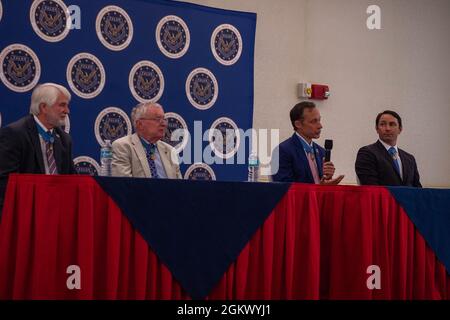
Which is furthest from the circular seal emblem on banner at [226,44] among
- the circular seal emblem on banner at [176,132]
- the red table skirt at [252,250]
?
the red table skirt at [252,250]

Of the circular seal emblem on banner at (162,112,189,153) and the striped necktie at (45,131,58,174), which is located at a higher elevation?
the circular seal emblem on banner at (162,112,189,153)

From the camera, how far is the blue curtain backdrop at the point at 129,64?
4809 mm

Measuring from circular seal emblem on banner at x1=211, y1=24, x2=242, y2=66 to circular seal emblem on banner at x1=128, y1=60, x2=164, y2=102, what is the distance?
2.09 feet

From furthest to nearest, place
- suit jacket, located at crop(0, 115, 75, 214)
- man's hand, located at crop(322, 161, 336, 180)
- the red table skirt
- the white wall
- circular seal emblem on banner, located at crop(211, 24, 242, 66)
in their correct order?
the white wall, circular seal emblem on banner, located at crop(211, 24, 242, 66), man's hand, located at crop(322, 161, 336, 180), suit jacket, located at crop(0, 115, 75, 214), the red table skirt

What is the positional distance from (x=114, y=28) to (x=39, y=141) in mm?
1934

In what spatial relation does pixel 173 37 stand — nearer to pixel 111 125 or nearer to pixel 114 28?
pixel 114 28

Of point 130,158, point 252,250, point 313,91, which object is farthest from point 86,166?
point 313,91

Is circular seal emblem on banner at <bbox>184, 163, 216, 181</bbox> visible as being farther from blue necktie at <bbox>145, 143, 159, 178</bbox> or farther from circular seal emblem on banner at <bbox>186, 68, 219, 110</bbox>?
blue necktie at <bbox>145, 143, 159, 178</bbox>

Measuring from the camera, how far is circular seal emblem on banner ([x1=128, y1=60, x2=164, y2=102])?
17.6 feet

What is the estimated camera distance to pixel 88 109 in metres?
5.12

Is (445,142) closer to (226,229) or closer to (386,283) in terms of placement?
(386,283)

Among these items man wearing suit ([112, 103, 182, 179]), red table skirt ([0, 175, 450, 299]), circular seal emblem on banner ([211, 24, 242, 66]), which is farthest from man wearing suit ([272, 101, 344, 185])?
circular seal emblem on banner ([211, 24, 242, 66])
